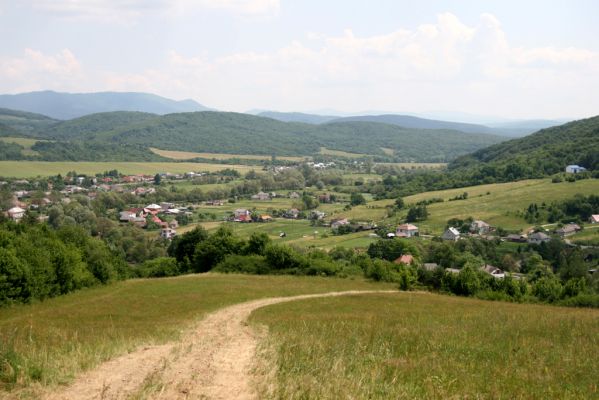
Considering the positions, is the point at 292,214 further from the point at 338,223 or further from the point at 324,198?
the point at 324,198

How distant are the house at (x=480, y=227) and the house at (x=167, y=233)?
47.4 meters

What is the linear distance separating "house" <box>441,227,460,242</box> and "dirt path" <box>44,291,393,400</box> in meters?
69.2

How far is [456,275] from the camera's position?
129ft

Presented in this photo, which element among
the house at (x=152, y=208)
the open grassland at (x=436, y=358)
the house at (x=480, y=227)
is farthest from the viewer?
the house at (x=152, y=208)

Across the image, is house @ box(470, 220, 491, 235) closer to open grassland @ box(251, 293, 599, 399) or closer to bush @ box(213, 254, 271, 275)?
bush @ box(213, 254, 271, 275)

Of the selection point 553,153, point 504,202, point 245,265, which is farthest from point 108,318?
point 553,153

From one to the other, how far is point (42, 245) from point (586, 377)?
113 ft

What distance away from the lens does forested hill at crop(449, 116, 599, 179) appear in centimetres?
12306

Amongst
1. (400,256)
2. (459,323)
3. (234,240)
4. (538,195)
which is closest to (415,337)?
(459,323)

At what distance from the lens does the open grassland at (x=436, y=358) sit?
33.6 ft

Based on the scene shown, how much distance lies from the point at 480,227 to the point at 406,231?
37.8ft

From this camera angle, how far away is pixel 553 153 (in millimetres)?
133750

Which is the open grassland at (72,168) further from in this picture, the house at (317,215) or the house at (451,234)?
the house at (451,234)

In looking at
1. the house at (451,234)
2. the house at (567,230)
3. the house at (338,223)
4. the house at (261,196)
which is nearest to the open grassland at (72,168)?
the house at (261,196)
